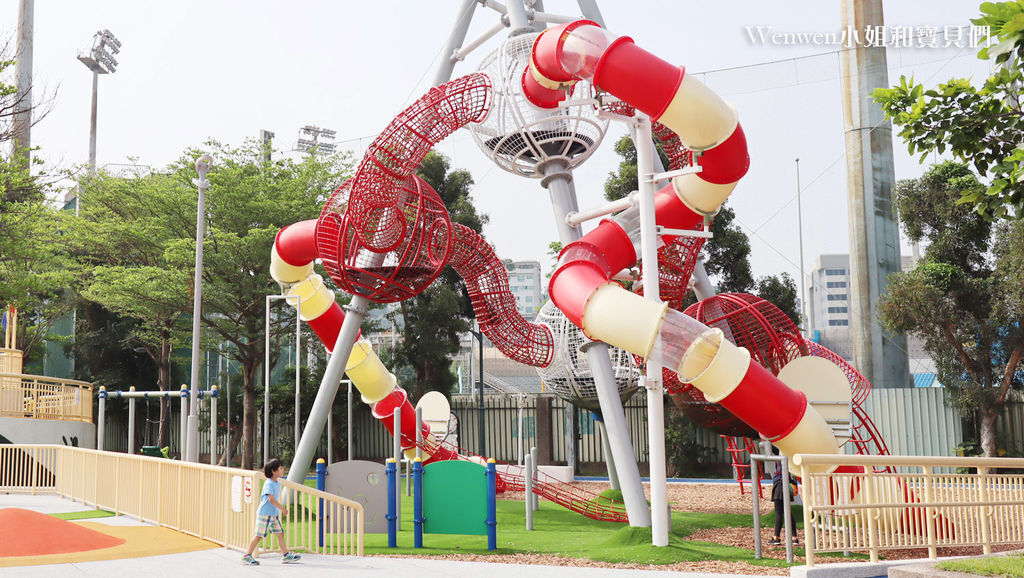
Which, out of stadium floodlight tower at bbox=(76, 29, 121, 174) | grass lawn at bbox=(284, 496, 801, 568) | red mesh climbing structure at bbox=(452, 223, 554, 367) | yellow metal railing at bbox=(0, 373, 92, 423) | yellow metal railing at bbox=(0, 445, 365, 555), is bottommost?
grass lawn at bbox=(284, 496, 801, 568)

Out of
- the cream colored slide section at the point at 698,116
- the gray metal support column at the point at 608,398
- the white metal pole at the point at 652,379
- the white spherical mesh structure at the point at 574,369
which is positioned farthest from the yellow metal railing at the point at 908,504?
the white spherical mesh structure at the point at 574,369

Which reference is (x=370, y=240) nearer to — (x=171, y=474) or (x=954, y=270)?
(x=171, y=474)

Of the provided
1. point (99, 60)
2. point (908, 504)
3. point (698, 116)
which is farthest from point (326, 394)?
point (99, 60)

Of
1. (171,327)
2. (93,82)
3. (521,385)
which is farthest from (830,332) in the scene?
(93,82)

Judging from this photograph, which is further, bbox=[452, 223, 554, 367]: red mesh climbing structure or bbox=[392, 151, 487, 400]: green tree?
bbox=[392, 151, 487, 400]: green tree

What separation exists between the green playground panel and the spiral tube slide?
3124 millimetres

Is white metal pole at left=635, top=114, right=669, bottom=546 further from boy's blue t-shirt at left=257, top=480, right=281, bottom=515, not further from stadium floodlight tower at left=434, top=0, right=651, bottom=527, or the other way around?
boy's blue t-shirt at left=257, top=480, right=281, bottom=515

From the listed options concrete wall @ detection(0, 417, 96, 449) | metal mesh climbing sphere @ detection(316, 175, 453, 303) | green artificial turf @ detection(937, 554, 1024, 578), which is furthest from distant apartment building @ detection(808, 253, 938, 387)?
green artificial turf @ detection(937, 554, 1024, 578)

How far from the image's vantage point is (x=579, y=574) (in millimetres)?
9828

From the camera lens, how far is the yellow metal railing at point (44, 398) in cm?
2517

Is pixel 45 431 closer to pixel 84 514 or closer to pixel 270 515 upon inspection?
pixel 84 514

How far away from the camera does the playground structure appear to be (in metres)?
11.2

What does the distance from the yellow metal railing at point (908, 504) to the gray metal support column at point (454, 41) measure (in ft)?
33.8

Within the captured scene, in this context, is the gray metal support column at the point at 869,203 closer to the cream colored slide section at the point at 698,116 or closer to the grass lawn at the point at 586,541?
the grass lawn at the point at 586,541
